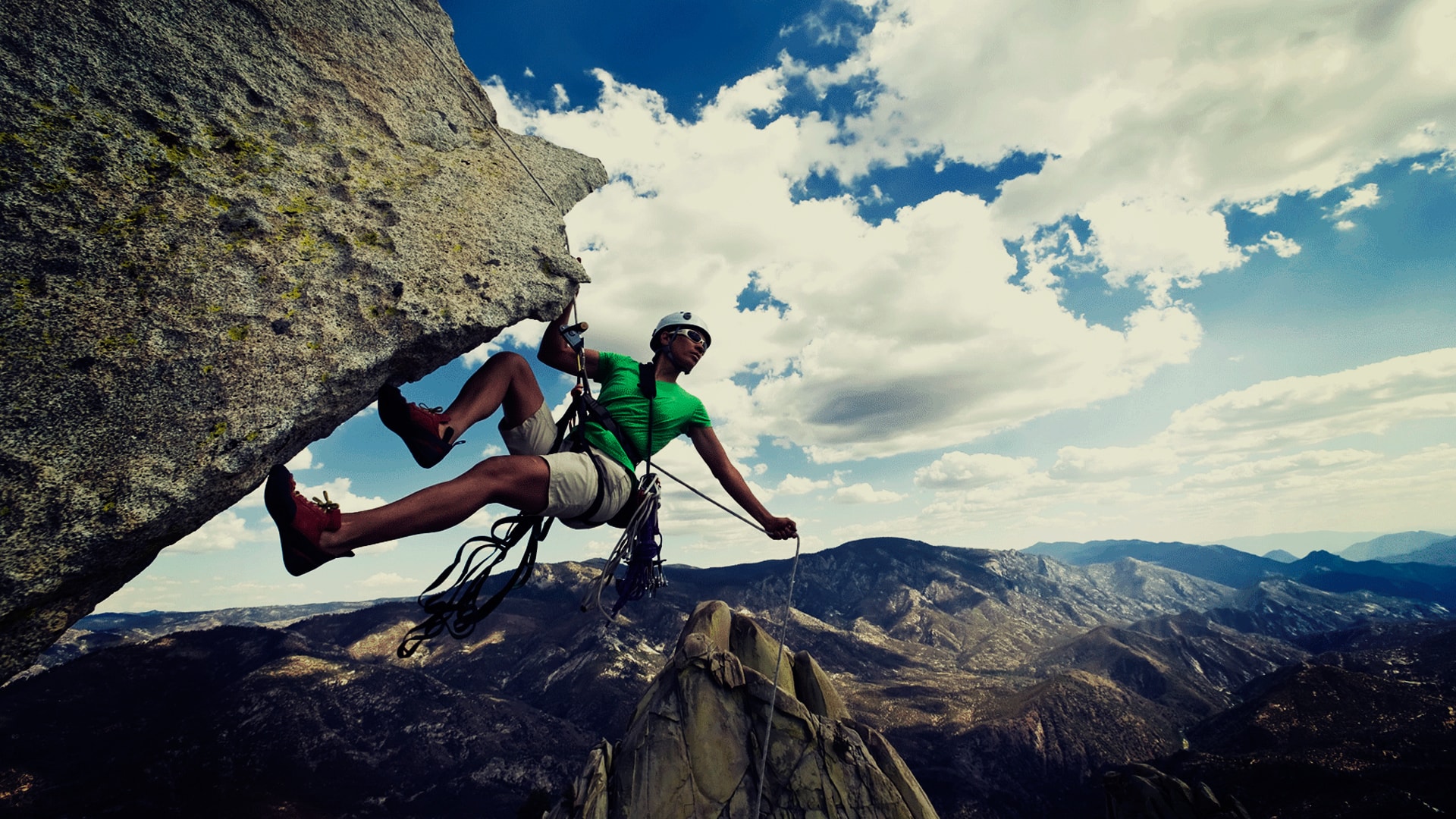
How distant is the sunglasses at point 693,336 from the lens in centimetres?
517

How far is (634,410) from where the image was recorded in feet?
15.1

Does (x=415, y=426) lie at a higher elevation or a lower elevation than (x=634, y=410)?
lower

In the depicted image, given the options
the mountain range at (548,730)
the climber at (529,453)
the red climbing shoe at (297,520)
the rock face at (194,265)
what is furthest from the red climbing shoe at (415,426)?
the mountain range at (548,730)

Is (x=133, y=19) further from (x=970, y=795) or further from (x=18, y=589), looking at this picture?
(x=970, y=795)

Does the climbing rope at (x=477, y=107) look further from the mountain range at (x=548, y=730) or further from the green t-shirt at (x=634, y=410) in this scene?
the mountain range at (x=548, y=730)

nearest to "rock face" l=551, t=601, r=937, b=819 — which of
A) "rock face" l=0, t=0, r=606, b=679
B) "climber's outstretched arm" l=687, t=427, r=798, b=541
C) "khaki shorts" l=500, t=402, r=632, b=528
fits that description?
"climber's outstretched arm" l=687, t=427, r=798, b=541

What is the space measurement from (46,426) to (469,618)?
287 cm

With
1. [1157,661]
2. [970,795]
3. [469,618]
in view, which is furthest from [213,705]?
[1157,661]

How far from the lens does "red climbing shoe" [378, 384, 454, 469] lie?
3.37 meters

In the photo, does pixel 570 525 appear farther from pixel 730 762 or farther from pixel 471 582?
pixel 730 762

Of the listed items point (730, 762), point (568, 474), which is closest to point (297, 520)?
point (568, 474)

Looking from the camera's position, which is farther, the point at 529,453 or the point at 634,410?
the point at 634,410

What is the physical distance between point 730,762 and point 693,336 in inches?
764

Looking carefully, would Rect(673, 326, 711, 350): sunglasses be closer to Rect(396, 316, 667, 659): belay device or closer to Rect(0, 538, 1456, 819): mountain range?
Rect(396, 316, 667, 659): belay device
